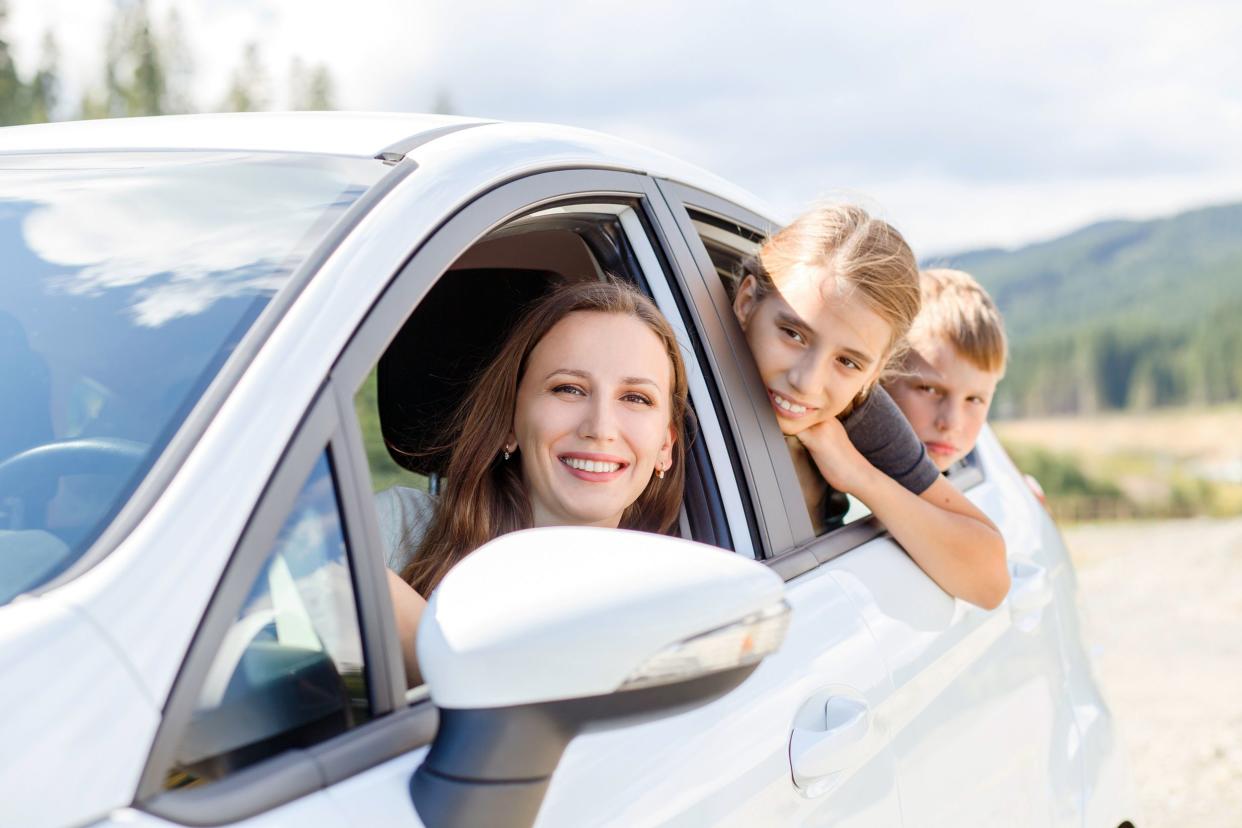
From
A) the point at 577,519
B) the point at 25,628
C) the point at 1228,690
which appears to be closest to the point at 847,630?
the point at 577,519

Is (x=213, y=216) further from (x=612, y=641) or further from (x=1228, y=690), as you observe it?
(x=1228, y=690)

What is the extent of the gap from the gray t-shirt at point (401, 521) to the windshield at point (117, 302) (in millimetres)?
673

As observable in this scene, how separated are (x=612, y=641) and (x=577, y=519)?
1.07 meters

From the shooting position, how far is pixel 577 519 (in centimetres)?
211

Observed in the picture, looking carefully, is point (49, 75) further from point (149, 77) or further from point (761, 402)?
point (761, 402)

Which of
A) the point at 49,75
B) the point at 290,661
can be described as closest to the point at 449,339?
the point at 290,661

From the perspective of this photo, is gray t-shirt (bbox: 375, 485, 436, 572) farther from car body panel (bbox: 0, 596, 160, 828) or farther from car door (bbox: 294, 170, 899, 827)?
car body panel (bbox: 0, 596, 160, 828)

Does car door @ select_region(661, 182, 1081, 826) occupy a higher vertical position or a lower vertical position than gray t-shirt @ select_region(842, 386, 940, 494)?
lower

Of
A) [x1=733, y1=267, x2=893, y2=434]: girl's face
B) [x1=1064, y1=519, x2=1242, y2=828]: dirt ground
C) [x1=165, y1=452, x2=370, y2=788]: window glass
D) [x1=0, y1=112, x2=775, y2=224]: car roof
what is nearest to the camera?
[x1=165, y1=452, x2=370, y2=788]: window glass

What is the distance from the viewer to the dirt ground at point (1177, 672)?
262 inches

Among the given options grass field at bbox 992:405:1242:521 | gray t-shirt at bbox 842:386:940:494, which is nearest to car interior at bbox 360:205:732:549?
gray t-shirt at bbox 842:386:940:494

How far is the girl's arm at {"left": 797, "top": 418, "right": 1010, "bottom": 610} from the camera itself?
2305 millimetres

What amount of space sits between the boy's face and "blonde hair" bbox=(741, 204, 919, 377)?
54 cm

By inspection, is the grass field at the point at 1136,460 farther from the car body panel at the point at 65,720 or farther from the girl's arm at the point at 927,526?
the car body panel at the point at 65,720
